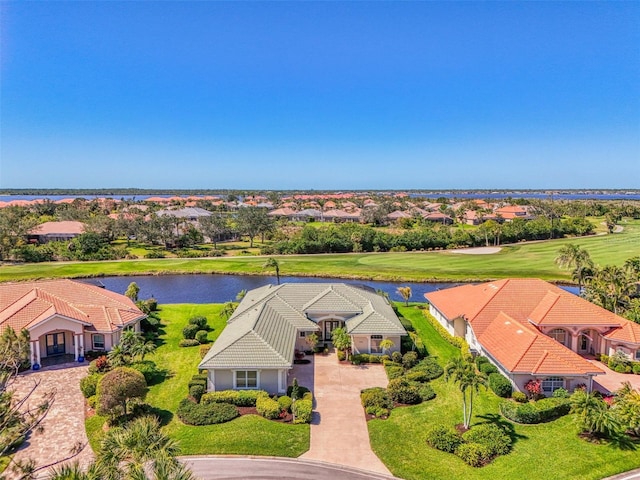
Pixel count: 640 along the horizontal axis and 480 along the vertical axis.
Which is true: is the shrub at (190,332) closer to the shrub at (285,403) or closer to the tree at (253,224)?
the shrub at (285,403)

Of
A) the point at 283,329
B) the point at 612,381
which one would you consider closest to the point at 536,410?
the point at 612,381

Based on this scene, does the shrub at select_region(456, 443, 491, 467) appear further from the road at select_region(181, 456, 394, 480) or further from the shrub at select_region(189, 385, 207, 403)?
the shrub at select_region(189, 385, 207, 403)

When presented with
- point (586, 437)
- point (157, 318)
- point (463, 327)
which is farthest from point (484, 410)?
point (157, 318)

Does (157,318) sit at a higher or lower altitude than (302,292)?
lower

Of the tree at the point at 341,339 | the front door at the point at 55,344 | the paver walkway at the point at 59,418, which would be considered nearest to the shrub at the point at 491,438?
the tree at the point at 341,339

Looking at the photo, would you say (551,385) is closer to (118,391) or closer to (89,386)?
(118,391)

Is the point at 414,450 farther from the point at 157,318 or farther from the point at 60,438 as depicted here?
the point at 157,318
